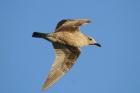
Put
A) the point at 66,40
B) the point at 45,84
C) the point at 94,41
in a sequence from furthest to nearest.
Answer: the point at 94,41 < the point at 66,40 < the point at 45,84

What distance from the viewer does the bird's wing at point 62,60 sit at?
2191 centimetres

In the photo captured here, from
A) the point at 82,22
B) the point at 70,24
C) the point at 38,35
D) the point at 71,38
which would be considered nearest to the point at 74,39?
the point at 71,38

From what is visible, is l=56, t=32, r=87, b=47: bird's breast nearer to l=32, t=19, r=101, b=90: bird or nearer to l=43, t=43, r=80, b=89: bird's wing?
l=32, t=19, r=101, b=90: bird

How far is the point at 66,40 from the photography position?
22797 millimetres

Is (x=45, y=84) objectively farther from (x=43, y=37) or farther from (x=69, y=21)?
(x=69, y=21)

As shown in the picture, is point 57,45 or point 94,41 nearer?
point 57,45

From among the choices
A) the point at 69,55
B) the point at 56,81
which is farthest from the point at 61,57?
the point at 56,81

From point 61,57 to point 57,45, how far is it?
63cm

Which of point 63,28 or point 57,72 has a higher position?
point 63,28

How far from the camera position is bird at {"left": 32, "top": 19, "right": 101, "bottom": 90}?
22.5 m

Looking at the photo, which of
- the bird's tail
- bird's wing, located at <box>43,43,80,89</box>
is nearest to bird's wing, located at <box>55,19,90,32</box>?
bird's wing, located at <box>43,43,80,89</box>

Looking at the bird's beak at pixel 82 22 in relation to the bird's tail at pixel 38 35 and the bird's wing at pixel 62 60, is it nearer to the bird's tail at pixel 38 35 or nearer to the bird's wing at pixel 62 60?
the bird's wing at pixel 62 60

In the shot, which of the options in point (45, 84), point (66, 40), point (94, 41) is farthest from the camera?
point (94, 41)

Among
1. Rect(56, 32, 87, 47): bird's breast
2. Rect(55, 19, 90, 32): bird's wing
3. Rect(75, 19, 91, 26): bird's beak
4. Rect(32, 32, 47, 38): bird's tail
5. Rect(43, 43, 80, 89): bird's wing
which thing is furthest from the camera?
Rect(75, 19, 91, 26): bird's beak
